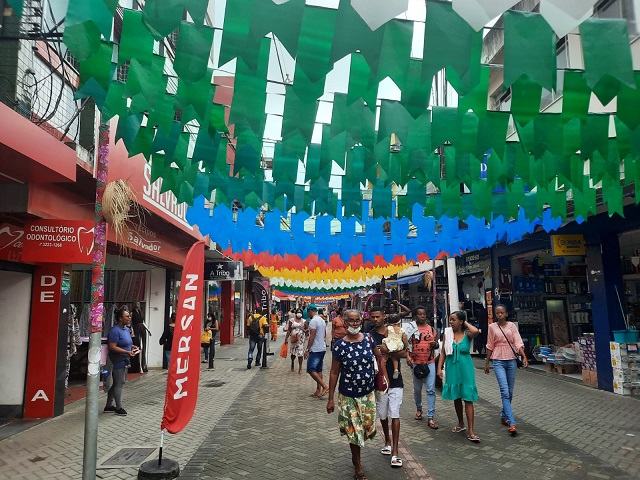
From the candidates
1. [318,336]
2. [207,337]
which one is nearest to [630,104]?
[318,336]

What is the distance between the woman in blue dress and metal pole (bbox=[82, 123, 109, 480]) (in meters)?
4.51

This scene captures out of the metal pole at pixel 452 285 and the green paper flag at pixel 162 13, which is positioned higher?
the green paper flag at pixel 162 13

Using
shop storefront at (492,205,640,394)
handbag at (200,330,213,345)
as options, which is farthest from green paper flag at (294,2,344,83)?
handbag at (200,330,213,345)

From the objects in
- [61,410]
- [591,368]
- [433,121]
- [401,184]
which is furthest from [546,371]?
[61,410]

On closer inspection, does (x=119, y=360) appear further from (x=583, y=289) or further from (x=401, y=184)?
(x=583, y=289)

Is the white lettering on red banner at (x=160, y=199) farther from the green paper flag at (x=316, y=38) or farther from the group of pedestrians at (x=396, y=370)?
the green paper flag at (x=316, y=38)

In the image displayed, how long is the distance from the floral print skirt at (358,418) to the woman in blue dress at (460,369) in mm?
1973

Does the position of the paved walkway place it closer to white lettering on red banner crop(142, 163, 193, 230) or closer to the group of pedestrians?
the group of pedestrians

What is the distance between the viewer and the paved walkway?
5.11 meters

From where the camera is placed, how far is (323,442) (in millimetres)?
6246

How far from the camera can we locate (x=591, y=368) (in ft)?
35.2

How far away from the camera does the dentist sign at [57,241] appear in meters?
6.73

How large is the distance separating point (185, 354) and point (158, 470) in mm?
1248

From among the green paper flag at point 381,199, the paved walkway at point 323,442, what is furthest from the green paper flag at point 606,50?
the paved walkway at point 323,442
